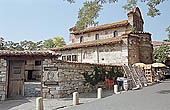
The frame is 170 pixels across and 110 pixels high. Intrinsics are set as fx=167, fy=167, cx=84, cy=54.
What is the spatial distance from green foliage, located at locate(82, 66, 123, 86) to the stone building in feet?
14.6

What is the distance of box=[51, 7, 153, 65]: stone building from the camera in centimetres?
2032

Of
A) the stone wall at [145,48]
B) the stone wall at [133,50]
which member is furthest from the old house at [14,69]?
the stone wall at [145,48]

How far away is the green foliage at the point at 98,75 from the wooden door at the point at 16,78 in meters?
4.58

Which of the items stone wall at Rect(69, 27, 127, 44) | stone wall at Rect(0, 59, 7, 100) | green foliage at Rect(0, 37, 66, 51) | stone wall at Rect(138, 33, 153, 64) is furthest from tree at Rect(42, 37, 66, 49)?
stone wall at Rect(0, 59, 7, 100)

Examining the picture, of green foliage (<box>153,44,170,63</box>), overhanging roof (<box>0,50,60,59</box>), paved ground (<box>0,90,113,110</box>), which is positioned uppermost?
green foliage (<box>153,44,170,63</box>)

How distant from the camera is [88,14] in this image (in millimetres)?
10070

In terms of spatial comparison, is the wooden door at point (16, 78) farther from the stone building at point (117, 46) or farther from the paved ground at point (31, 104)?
the stone building at point (117, 46)

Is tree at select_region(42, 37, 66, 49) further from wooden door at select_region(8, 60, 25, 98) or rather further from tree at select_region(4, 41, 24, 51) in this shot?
wooden door at select_region(8, 60, 25, 98)

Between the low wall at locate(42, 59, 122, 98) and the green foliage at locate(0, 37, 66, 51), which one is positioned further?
the green foliage at locate(0, 37, 66, 51)

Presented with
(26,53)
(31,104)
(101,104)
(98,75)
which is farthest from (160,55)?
(31,104)

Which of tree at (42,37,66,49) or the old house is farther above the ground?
tree at (42,37,66,49)

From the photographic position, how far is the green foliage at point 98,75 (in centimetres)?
1334

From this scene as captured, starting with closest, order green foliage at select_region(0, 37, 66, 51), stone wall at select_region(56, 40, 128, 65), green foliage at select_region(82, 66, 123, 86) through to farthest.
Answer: green foliage at select_region(82, 66, 123, 86), stone wall at select_region(56, 40, 128, 65), green foliage at select_region(0, 37, 66, 51)

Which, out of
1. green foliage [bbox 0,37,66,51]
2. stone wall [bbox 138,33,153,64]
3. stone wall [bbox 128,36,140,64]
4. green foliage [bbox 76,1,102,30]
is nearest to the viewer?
green foliage [bbox 76,1,102,30]
